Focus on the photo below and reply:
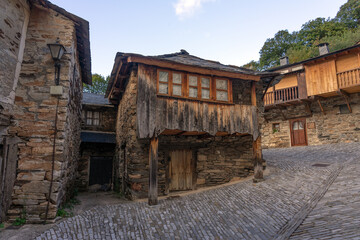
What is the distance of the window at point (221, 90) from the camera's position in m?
8.02

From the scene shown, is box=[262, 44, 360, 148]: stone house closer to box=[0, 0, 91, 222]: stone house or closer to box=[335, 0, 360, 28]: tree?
box=[335, 0, 360, 28]: tree

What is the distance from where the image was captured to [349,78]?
13859mm

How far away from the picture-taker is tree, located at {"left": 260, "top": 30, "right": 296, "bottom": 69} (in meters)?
27.9

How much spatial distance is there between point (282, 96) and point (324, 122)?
332 cm

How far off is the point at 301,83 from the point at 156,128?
13601mm

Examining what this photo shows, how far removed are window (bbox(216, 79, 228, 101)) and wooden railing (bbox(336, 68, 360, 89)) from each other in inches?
405

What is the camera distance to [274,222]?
16.7 ft

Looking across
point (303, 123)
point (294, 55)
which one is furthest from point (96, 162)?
point (294, 55)

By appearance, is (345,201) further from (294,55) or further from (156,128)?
(294,55)

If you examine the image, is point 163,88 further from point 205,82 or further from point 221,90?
point 221,90

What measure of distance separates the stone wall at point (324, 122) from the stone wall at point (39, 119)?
16.0 meters

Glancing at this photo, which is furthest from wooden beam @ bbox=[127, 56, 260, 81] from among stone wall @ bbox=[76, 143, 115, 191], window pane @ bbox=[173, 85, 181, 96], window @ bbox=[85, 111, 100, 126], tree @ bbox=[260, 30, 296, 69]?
tree @ bbox=[260, 30, 296, 69]

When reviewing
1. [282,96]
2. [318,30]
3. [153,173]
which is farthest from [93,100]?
[318,30]

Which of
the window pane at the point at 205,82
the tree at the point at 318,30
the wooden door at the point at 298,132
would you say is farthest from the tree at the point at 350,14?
the window pane at the point at 205,82
